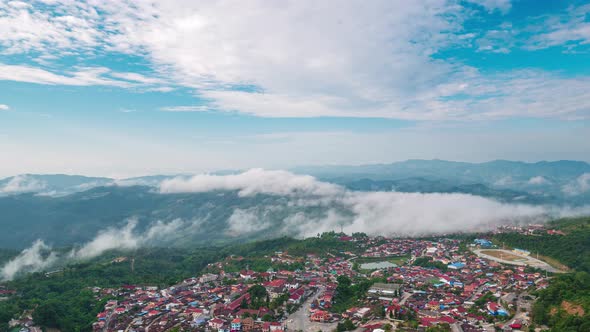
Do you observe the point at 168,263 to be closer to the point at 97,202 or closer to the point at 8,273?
the point at 8,273

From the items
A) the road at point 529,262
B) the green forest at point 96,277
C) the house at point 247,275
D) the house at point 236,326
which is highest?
the house at point 236,326

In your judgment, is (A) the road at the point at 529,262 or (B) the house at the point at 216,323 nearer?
(B) the house at the point at 216,323

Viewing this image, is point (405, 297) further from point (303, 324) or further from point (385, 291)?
point (303, 324)

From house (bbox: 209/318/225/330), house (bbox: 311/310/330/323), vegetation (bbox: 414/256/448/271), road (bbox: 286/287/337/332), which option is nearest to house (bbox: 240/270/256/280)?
road (bbox: 286/287/337/332)

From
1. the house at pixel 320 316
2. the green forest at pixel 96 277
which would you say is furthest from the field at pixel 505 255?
the house at pixel 320 316

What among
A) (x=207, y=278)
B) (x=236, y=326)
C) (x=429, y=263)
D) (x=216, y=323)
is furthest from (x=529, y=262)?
(x=207, y=278)

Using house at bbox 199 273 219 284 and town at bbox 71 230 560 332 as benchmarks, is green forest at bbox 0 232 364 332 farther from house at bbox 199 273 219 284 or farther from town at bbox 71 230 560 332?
house at bbox 199 273 219 284

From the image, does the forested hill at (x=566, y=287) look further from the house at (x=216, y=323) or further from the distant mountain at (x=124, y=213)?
the distant mountain at (x=124, y=213)
